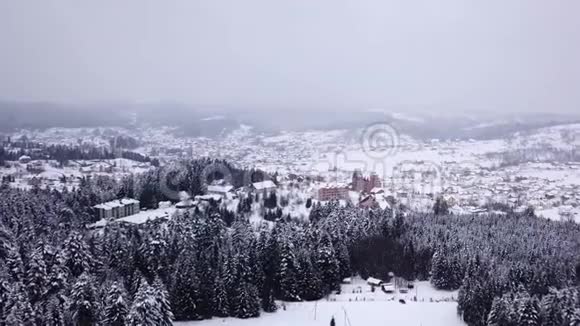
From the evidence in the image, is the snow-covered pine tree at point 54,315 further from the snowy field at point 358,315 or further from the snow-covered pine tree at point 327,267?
the snow-covered pine tree at point 327,267

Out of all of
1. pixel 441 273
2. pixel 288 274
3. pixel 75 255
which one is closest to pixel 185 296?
pixel 75 255

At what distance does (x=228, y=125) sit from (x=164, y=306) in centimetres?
14813

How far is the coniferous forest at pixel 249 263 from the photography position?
2084 centimetres

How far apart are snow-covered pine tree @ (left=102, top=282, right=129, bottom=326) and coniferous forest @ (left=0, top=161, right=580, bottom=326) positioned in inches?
1.7

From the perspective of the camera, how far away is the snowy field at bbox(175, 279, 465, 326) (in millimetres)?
24672

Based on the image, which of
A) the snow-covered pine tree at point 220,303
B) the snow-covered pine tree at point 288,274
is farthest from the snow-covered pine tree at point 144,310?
the snow-covered pine tree at point 288,274

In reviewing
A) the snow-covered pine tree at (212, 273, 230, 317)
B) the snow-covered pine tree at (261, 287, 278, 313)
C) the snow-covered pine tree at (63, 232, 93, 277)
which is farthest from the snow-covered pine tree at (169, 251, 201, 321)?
the snow-covered pine tree at (63, 232, 93, 277)

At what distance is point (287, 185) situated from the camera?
6041cm

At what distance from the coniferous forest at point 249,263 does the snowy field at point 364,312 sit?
0.81 m

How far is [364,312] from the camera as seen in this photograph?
85.1ft

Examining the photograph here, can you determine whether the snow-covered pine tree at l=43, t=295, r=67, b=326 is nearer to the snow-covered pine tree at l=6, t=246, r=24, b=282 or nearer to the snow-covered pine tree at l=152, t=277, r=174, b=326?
the snow-covered pine tree at l=152, t=277, r=174, b=326

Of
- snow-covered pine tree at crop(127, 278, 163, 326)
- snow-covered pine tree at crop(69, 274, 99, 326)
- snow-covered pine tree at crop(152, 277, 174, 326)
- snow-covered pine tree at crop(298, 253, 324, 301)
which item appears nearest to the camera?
snow-covered pine tree at crop(127, 278, 163, 326)

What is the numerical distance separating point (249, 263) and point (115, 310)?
10600mm

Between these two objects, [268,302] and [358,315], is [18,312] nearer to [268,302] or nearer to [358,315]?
[268,302]
